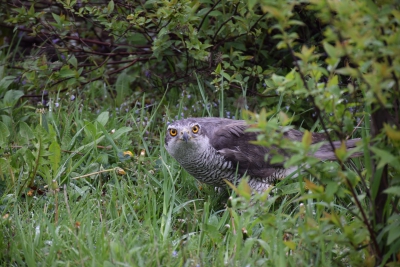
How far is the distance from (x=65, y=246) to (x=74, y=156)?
4.84ft

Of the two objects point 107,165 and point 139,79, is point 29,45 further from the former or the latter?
point 107,165

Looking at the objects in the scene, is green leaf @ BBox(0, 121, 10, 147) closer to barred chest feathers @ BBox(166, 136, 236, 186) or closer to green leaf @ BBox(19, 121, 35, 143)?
green leaf @ BBox(19, 121, 35, 143)

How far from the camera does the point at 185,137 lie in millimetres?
4250

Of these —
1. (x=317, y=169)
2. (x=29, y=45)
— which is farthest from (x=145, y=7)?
(x=317, y=169)

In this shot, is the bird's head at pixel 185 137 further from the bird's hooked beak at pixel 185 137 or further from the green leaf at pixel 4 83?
the green leaf at pixel 4 83

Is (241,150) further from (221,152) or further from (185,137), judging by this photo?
(185,137)

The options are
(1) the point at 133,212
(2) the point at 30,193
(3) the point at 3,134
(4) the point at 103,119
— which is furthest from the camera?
(4) the point at 103,119

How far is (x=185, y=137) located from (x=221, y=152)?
33cm

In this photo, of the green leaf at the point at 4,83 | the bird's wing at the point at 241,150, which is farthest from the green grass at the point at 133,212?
the green leaf at the point at 4,83

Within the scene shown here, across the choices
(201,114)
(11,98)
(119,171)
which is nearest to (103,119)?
(119,171)

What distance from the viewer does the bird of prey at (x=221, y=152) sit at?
170 inches

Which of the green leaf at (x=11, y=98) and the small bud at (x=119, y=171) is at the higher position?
the green leaf at (x=11, y=98)

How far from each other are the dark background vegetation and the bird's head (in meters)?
0.25

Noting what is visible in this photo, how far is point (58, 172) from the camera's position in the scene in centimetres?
434
